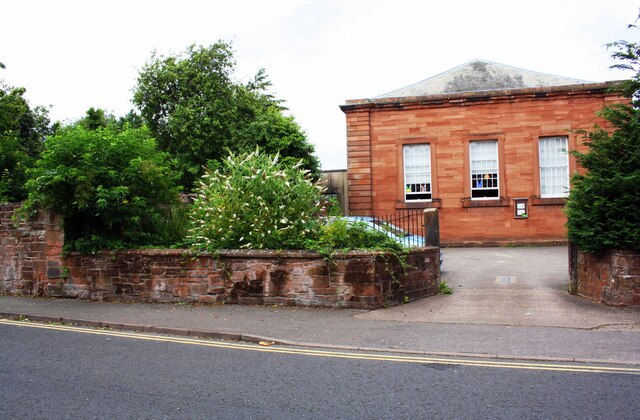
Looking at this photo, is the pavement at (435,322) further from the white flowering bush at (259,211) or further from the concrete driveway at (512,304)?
the white flowering bush at (259,211)

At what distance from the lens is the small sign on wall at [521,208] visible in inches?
913

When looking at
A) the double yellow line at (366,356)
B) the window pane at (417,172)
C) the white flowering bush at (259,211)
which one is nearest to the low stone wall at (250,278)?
the white flowering bush at (259,211)

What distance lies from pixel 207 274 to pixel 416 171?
616 inches

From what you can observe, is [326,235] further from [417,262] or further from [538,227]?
[538,227]

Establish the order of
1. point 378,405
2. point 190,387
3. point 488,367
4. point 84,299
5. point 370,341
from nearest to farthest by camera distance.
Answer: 1. point 378,405
2. point 190,387
3. point 488,367
4. point 370,341
5. point 84,299

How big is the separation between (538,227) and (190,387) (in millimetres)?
20875

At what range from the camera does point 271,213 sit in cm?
1112

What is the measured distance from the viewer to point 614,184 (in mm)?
9641

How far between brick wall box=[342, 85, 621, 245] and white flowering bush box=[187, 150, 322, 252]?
13.0 m

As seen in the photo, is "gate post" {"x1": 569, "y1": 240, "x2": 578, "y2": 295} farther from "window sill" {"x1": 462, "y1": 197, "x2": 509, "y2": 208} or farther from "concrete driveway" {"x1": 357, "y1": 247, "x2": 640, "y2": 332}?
"window sill" {"x1": 462, "y1": 197, "x2": 509, "y2": 208}

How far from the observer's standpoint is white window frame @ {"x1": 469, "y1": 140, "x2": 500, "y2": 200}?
2380 centimetres

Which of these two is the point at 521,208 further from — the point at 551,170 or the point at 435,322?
the point at 435,322

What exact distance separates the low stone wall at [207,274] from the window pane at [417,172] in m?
12.9

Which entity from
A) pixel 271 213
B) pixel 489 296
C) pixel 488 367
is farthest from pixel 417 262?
pixel 488 367
